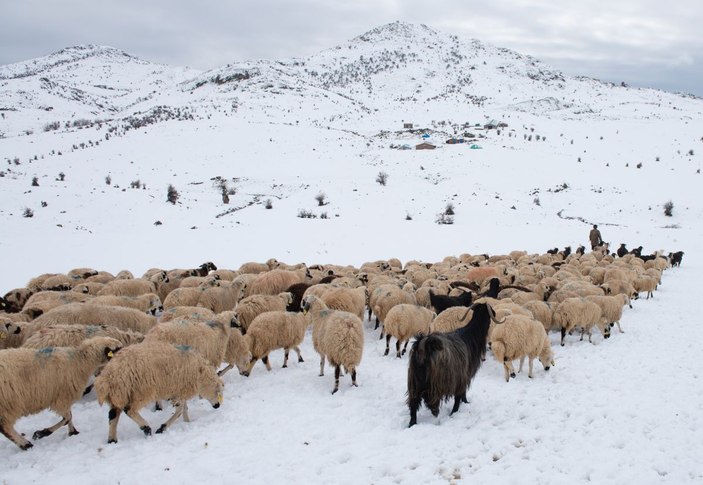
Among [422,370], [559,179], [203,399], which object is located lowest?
[203,399]

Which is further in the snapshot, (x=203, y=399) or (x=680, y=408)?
(x=203, y=399)

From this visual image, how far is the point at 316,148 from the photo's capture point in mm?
53062

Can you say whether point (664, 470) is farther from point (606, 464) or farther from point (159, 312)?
point (159, 312)

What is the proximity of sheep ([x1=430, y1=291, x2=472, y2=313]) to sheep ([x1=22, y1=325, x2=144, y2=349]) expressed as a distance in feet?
22.6

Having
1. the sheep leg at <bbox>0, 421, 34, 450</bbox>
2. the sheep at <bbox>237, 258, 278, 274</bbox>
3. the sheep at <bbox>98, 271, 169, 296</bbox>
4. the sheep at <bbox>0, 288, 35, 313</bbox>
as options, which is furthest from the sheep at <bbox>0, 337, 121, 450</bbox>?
the sheep at <bbox>237, 258, 278, 274</bbox>

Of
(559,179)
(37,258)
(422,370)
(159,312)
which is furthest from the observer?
(559,179)

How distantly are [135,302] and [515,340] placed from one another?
327 inches

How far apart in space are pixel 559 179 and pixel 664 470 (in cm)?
3957

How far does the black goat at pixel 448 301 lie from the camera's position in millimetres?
11211

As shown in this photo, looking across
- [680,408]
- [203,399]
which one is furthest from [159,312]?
[680,408]

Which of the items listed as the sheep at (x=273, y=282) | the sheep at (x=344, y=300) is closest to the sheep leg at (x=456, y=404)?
the sheep at (x=344, y=300)

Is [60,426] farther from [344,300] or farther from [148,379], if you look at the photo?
[344,300]

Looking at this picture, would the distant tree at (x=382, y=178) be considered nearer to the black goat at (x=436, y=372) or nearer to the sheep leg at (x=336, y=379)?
the sheep leg at (x=336, y=379)

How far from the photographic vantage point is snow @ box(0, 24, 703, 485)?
6023 millimetres
